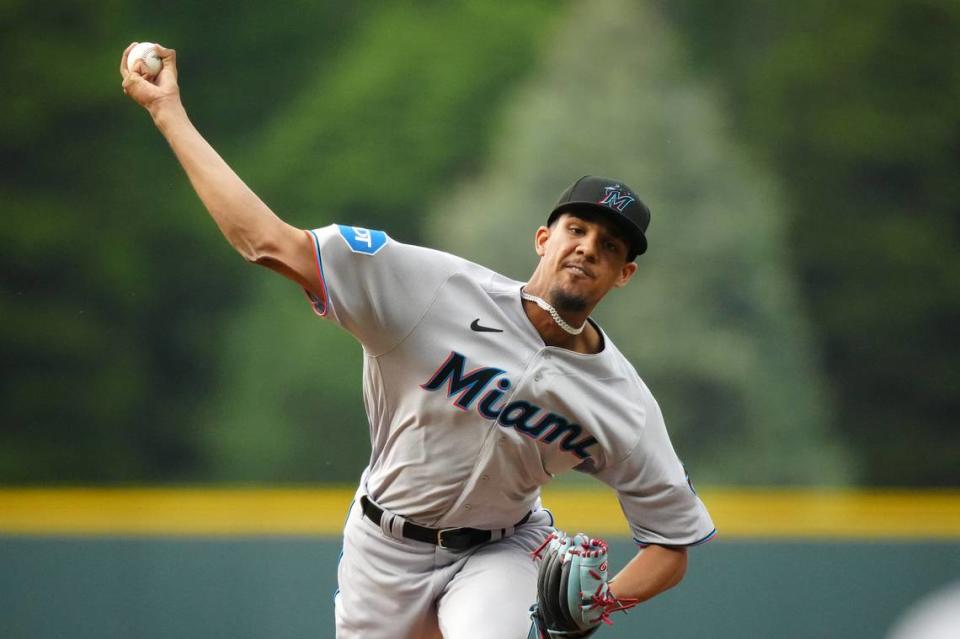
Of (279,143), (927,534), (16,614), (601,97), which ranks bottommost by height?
(16,614)

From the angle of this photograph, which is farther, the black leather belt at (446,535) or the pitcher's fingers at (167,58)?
the black leather belt at (446,535)

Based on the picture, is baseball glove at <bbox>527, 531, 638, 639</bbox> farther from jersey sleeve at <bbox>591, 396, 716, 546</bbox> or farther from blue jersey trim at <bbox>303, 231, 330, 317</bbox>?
blue jersey trim at <bbox>303, 231, 330, 317</bbox>

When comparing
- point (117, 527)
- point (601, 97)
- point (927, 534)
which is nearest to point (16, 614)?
point (117, 527)

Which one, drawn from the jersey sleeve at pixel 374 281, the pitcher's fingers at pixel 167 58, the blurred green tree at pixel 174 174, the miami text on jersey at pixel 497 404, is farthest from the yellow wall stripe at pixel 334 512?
the pitcher's fingers at pixel 167 58

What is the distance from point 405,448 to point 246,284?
4.59m

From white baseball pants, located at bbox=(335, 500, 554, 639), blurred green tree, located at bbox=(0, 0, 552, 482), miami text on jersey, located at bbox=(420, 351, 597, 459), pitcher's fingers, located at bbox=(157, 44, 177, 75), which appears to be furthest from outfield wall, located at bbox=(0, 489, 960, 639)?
pitcher's fingers, located at bbox=(157, 44, 177, 75)

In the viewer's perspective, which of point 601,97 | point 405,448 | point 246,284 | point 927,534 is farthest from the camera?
point 601,97

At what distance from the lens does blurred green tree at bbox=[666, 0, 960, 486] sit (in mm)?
7168

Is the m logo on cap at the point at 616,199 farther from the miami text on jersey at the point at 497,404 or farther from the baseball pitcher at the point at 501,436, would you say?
the miami text on jersey at the point at 497,404

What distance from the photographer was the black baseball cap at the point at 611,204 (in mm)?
2861

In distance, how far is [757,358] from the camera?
24.4 ft

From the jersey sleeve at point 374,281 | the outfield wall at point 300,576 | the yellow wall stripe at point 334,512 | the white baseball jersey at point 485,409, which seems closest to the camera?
the jersey sleeve at point 374,281

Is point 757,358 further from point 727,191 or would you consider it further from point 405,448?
point 405,448

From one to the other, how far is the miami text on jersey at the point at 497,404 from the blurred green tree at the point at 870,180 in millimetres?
4692
